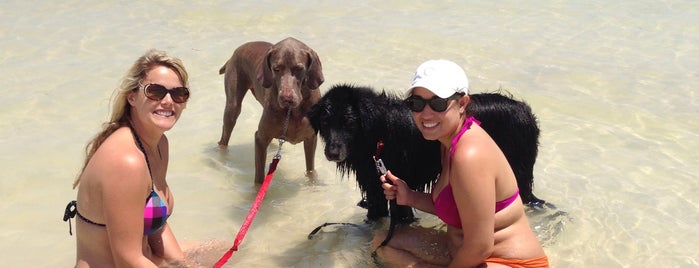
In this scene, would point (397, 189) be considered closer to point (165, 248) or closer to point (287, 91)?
point (165, 248)

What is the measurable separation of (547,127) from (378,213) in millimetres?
3020

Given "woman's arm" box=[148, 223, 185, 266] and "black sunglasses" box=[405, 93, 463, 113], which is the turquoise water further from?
"black sunglasses" box=[405, 93, 463, 113]

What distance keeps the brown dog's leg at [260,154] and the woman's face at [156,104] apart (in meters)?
2.26

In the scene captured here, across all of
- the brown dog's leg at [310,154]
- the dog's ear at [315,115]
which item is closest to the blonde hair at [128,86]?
the dog's ear at [315,115]

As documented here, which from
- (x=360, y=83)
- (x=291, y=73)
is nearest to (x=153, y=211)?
(x=291, y=73)

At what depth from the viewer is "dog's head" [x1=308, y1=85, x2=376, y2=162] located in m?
4.00

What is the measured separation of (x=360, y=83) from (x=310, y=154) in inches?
112

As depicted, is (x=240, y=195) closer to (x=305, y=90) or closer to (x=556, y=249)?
(x=305, y=90)

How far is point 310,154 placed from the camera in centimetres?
594

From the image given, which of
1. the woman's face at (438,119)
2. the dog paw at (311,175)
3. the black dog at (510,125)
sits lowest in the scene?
the dog paw at (311,175)

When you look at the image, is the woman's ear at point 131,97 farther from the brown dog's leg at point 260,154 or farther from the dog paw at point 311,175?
the dog paw at point 311,175

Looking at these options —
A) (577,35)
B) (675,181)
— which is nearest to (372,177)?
(675,181)

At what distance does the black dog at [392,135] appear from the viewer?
4.03 metres

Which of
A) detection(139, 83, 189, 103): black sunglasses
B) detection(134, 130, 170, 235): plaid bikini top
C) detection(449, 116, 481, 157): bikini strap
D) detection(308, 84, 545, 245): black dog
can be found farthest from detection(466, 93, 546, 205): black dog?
detection(134, 130, 170, 235): plaid bikini top
